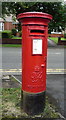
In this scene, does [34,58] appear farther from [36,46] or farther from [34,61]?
[36,46]

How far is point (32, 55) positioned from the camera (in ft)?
10.1

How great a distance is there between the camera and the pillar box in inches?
117

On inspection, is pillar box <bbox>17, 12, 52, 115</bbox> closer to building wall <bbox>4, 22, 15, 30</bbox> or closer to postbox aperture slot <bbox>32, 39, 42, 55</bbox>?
postbox aperture slot <bbox>32, 39, 42, 55</bbox>

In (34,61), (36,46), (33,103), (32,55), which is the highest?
(36,46)

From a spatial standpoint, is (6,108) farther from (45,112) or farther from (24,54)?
(24,54)

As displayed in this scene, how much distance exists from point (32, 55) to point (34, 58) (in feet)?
0.22

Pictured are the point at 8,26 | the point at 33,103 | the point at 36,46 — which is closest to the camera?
the point at 36,46

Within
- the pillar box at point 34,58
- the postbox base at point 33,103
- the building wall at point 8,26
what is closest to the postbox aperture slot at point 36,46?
the pillar box at point 34,58

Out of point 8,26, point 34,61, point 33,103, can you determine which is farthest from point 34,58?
point 8,26

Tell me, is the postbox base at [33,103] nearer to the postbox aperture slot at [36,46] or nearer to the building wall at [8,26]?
the postbox aperture slot at [36,46]

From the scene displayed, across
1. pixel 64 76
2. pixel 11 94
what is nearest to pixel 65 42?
pixel 64 76

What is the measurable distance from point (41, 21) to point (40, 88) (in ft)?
4.19

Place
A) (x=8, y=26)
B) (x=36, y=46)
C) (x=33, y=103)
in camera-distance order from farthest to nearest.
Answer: (x=8, y=26)
(x=33, y=103)
(x=36, y=46)

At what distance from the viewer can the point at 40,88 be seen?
10.6 ft
